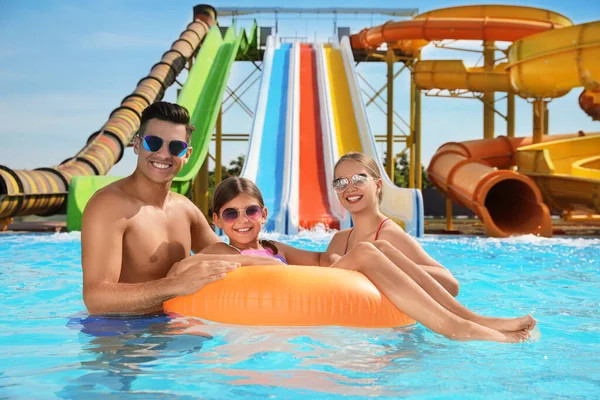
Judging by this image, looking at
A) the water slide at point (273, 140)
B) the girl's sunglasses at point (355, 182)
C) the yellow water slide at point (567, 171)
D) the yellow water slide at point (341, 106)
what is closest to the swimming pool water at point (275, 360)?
the girl's sunglasses at point (355, 182)

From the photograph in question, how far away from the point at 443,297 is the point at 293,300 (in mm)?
585

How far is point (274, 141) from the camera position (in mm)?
10289

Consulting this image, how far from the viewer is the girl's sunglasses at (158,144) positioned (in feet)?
8.79

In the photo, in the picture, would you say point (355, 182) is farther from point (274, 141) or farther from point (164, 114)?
point (274, 141)

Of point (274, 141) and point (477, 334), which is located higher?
point (274, 141)

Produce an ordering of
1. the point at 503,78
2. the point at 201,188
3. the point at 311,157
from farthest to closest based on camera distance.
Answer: the point at 201,188 < the point at 503,78 < the point at 311,157

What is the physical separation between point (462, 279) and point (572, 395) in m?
3.00

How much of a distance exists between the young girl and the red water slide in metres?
4.79

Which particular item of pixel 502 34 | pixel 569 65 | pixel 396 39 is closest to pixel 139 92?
pixel 396 39

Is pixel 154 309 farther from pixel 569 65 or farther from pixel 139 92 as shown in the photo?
pixel 139 92

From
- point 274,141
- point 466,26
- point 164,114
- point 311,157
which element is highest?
point 466,26

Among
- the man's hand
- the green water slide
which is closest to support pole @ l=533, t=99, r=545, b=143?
the green water slide

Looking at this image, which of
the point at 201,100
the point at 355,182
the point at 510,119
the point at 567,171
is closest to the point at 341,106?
the point at 201,100

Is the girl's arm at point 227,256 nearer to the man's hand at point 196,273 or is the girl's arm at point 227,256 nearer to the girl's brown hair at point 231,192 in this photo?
the man's hand at point 196,273
